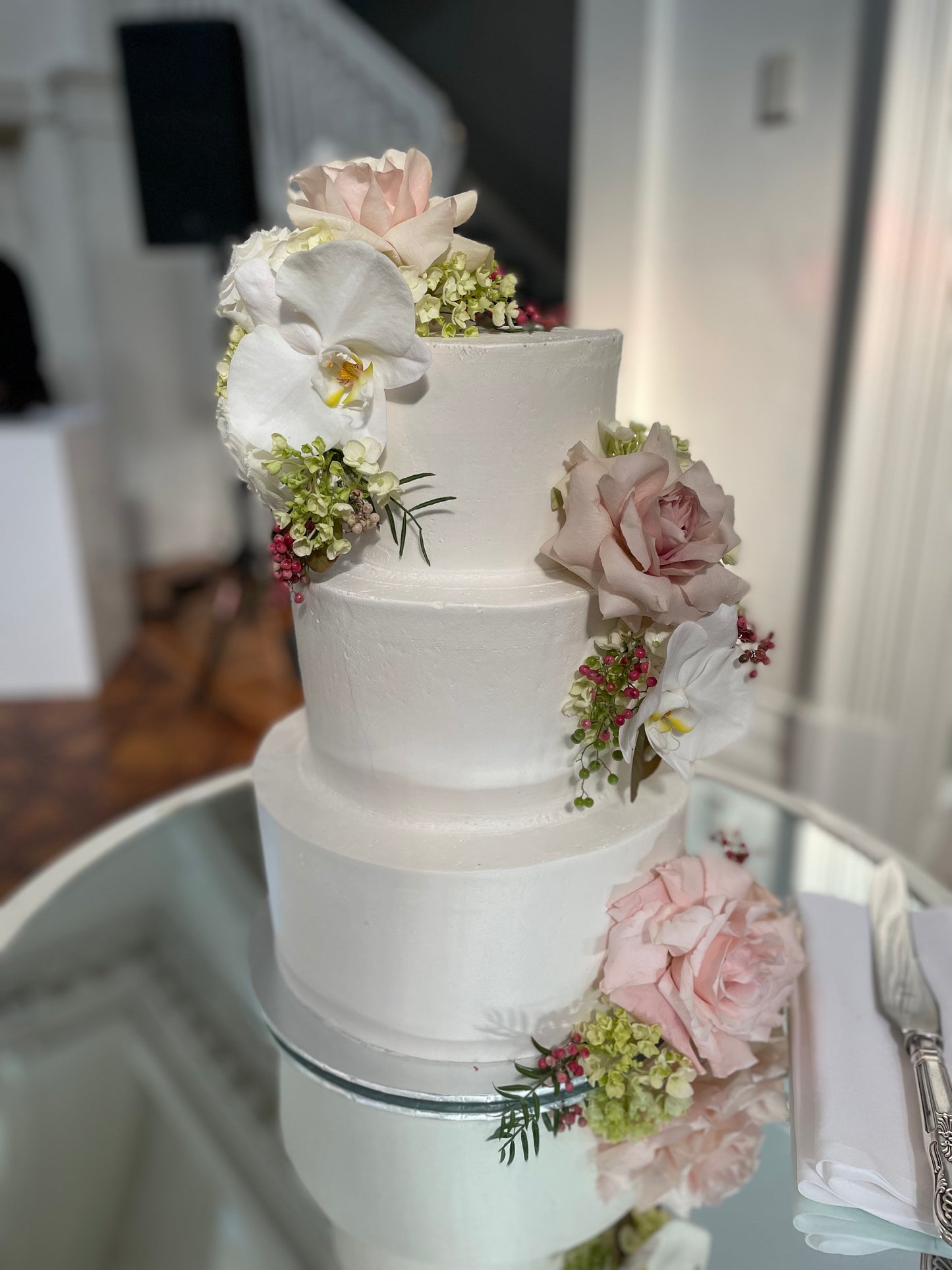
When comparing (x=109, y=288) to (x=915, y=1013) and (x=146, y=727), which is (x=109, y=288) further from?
(x=915, y=1013)

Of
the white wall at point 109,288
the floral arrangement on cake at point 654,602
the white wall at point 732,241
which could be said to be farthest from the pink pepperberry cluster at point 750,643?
the white wall at point 109,288

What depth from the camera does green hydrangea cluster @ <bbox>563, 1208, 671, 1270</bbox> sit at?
67cm

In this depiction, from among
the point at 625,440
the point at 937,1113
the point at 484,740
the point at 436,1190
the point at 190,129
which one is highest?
the point at 190,129

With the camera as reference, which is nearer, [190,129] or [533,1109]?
[533,1109]

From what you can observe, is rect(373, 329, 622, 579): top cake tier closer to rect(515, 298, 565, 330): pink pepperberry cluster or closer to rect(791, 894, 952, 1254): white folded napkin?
rect(515, 298, 565, 330): pink pepperberry cluster

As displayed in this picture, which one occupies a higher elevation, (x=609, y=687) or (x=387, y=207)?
(x=387, y=207)

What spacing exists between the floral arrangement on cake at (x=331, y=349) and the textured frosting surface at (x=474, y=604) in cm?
4

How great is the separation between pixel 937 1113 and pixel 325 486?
0.62 meters

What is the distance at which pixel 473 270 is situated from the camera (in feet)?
2.39

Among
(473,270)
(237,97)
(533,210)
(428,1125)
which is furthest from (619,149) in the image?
(533,210)

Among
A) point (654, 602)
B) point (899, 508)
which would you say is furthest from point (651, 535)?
point (899, 508)

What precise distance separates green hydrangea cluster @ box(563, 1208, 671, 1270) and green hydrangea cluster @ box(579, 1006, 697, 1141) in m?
0.06

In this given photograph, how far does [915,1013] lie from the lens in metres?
0.78

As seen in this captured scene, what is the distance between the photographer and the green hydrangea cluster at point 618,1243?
671 millimetres
